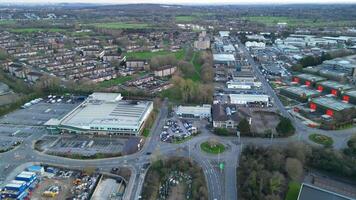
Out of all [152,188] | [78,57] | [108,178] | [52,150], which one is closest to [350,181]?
[152,188]

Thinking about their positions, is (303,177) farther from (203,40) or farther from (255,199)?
(203,40)

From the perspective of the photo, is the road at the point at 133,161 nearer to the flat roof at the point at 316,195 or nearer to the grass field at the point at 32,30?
the flat roof at the point at 316,195

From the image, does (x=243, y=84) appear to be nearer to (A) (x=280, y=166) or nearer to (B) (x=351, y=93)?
(B) (x=351, y=93)

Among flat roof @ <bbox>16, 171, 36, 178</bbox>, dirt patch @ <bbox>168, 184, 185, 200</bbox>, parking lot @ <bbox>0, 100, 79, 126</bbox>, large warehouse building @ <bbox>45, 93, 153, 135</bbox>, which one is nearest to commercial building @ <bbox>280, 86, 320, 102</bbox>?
large warehouse building @ <bbox>45, 93, 153, 135</bbox>

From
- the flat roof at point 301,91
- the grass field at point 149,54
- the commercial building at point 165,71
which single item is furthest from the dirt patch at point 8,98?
the flat roof at point 301,91

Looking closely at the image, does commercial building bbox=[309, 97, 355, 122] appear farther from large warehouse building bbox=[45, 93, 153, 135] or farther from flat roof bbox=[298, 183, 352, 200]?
large warehouse building bbox=[45, 93, 153, 135]

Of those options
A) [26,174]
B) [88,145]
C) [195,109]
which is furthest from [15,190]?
[195,109]
